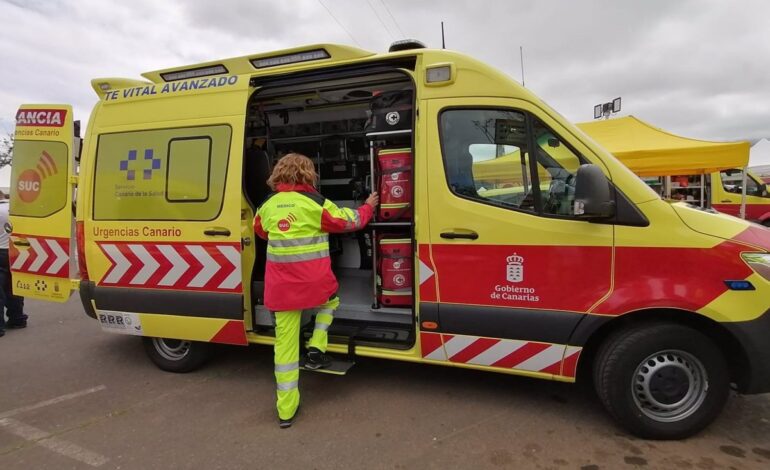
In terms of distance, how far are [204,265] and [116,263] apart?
0.88m

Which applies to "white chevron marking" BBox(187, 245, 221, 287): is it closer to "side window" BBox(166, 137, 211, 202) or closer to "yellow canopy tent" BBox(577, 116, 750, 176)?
"side window" BBox(166, 137, 211, 202)

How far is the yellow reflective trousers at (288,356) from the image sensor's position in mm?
3152

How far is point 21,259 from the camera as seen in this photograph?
427 cm

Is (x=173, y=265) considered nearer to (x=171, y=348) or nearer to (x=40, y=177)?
(x=171, y=348)

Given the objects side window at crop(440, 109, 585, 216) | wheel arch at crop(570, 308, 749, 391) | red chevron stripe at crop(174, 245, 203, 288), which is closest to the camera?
wheel arch at crop(570, 308, 749, 391)

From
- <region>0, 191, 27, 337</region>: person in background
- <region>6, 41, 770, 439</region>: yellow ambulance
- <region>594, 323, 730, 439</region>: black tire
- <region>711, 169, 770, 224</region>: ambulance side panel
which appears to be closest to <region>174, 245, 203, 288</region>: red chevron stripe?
<region>6, 41, 770, 439</region>: yellow ambulance

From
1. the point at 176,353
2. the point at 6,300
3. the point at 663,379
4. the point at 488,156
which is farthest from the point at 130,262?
the point at 663,379

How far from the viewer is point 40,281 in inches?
165

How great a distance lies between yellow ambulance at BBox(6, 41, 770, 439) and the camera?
275cm

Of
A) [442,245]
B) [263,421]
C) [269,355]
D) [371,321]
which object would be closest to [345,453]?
[263,421]

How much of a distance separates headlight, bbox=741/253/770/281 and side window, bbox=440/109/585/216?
101 cm

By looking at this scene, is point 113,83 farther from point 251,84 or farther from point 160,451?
point 160,451

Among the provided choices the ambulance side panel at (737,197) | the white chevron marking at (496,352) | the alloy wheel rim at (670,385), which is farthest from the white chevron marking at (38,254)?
the ambulance side panel at (737,197)

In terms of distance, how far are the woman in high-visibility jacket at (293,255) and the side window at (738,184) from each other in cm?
1136
